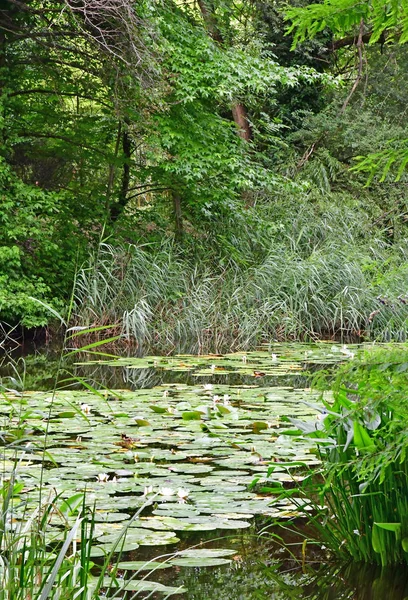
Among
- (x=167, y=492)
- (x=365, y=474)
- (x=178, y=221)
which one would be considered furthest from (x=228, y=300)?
(x=365, y=474)

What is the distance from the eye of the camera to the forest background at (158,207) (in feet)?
35.0

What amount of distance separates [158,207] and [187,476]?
32.6ft

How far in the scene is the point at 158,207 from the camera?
13836 mm

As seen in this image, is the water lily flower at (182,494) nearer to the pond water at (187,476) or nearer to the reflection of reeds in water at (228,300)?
the pond water at (187,476)

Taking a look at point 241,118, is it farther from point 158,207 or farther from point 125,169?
point 125,169

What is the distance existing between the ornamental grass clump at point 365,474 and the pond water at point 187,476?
10cm

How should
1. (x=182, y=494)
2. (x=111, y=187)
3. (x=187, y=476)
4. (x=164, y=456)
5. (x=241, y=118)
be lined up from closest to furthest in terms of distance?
1. (x=182, y=494)
2. (x=187, y=476)
3. (x=164, y=456)
4. (x=111, y=187)
5. (x=241, y=118)

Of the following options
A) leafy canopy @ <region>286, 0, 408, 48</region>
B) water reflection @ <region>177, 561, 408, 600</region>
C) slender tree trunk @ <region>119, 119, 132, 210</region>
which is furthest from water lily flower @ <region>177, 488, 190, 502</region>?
slender tree trunk @ <region>119, 119, 132, 210</region>

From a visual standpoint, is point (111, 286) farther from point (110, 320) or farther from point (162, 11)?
point (162, 11)

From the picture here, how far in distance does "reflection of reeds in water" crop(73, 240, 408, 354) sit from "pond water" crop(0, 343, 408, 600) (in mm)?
3009

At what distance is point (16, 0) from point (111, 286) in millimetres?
3859

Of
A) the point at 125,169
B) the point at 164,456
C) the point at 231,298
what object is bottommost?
the point at 164,456

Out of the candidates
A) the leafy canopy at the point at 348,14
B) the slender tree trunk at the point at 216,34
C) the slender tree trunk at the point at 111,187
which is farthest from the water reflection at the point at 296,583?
the slender tree trunk at the point at 216,34

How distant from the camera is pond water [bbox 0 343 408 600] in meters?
3.07
